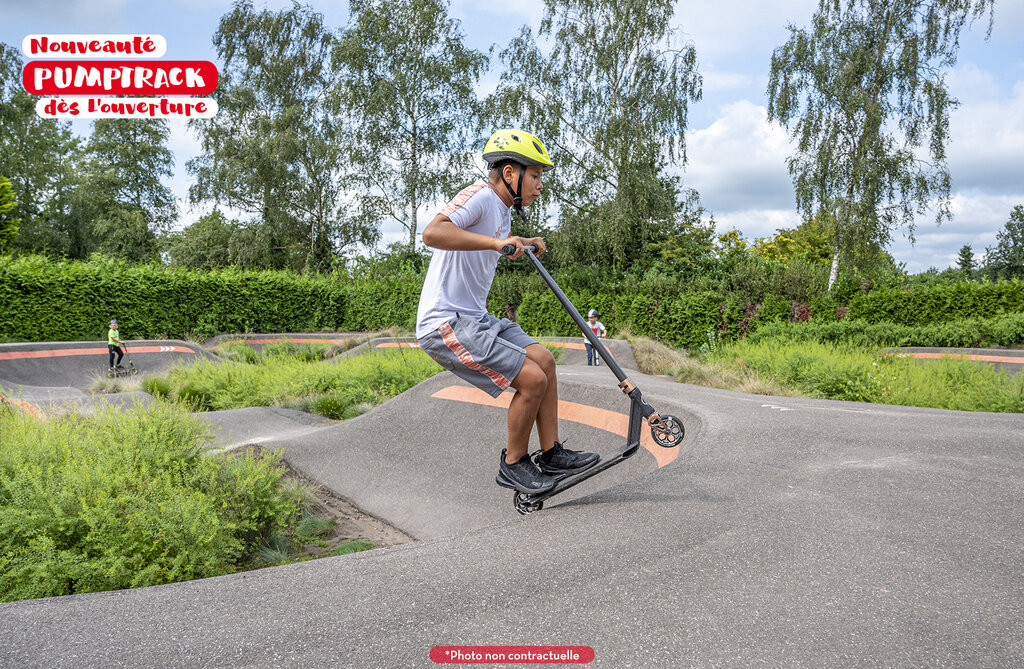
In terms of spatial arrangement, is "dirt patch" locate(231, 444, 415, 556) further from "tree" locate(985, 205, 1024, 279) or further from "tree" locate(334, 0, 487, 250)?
"tree" locate(985, 205, 1024, 279)

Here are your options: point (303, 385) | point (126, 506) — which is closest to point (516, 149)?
point (126, 506)

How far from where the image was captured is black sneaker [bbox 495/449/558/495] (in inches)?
163

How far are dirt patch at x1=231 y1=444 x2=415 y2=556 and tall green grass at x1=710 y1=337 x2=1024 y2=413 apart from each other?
8003 mm

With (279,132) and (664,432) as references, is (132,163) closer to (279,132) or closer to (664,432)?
(279,132)

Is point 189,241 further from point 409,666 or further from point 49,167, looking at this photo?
point 409,666

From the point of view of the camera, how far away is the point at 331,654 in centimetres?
247

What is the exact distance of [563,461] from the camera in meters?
4.32

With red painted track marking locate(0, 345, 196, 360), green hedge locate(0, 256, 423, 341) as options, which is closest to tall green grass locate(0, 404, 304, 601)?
red painted track marking locate(0, 345, 196, 360)

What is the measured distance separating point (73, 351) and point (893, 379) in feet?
71.4

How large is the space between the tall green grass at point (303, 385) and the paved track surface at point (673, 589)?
7.85 m

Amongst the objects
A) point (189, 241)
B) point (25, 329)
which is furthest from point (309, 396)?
point (189, 241)

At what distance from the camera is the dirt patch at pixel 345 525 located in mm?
5861

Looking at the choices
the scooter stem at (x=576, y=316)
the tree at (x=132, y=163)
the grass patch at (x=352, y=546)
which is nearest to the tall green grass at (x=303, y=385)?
the grass patch at (x=352, y=546)

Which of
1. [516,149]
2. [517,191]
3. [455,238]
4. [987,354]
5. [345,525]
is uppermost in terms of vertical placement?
[516,149]
